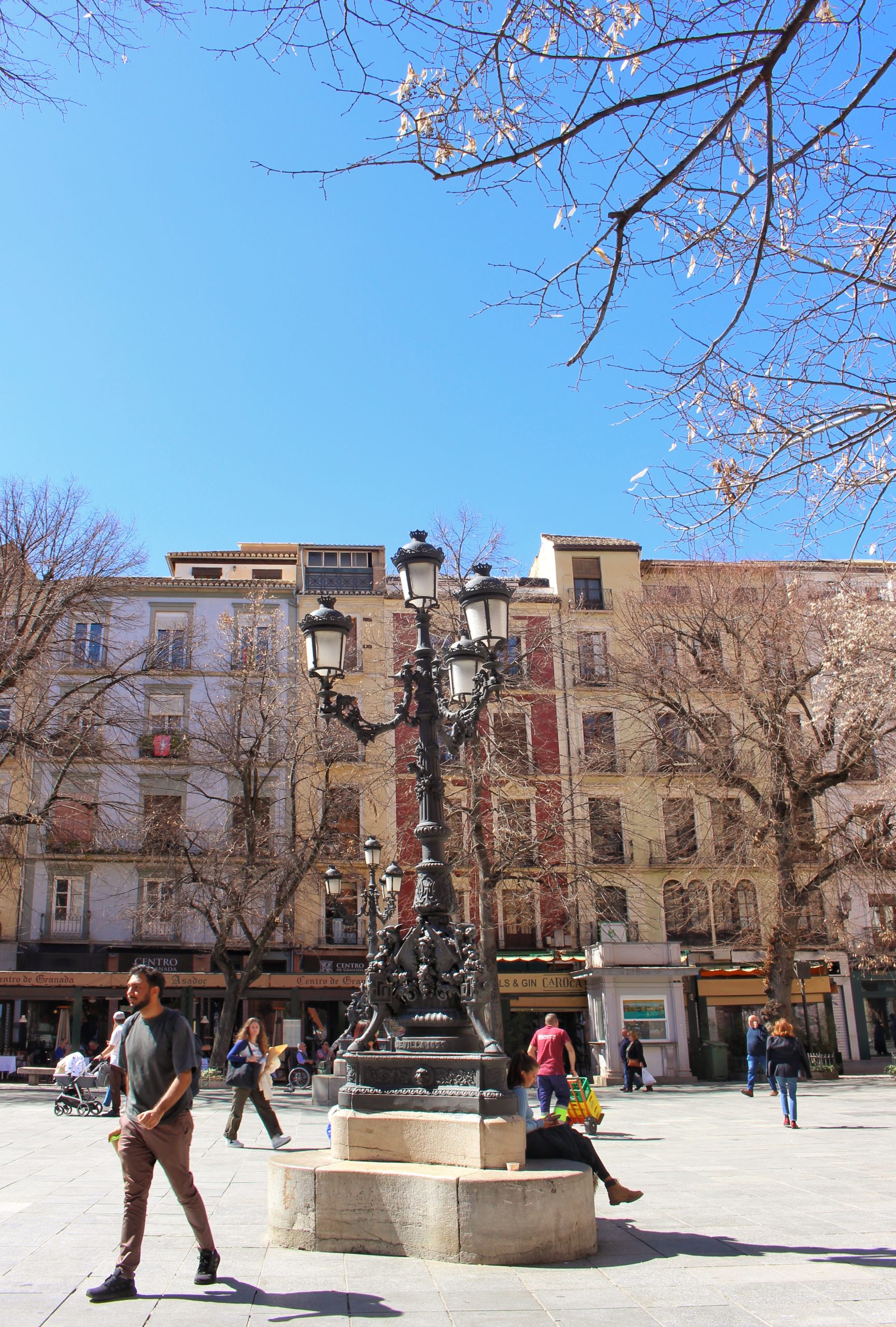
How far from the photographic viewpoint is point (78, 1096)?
15.1 meters

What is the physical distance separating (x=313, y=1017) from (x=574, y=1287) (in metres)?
25.4

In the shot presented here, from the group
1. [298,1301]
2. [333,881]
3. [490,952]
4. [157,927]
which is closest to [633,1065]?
[490,952]

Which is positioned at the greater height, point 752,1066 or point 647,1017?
point 647,1017

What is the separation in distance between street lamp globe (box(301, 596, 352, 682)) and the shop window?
19477 millimetres

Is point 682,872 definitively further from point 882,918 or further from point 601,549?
point 601,549

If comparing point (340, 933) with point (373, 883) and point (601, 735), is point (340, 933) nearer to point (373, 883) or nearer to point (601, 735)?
point (601, 735)

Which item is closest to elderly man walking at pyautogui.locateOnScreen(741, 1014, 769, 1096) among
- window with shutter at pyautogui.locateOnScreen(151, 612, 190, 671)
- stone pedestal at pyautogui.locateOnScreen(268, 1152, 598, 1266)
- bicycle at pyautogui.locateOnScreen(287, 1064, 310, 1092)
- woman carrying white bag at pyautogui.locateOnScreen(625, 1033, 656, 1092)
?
woman carrying white bag at pyautogui.locateOnScreen(625, 1033, 656, 1092)

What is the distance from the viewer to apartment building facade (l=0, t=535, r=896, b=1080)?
25.2 meters

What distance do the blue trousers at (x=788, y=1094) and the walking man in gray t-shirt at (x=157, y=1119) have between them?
31.9 ft

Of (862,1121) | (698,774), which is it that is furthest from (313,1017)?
(862,1121)

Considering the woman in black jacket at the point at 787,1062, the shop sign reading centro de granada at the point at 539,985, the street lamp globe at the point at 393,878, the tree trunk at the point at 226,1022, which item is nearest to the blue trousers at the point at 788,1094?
the woman in black jacket at the point at 787,1062

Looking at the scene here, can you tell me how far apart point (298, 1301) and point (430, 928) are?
2.40m

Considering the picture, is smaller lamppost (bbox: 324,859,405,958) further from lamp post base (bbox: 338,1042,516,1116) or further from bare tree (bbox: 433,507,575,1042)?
lamp post base (bbox: 338,1042,516,1116)

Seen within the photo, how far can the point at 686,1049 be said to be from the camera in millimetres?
25266
